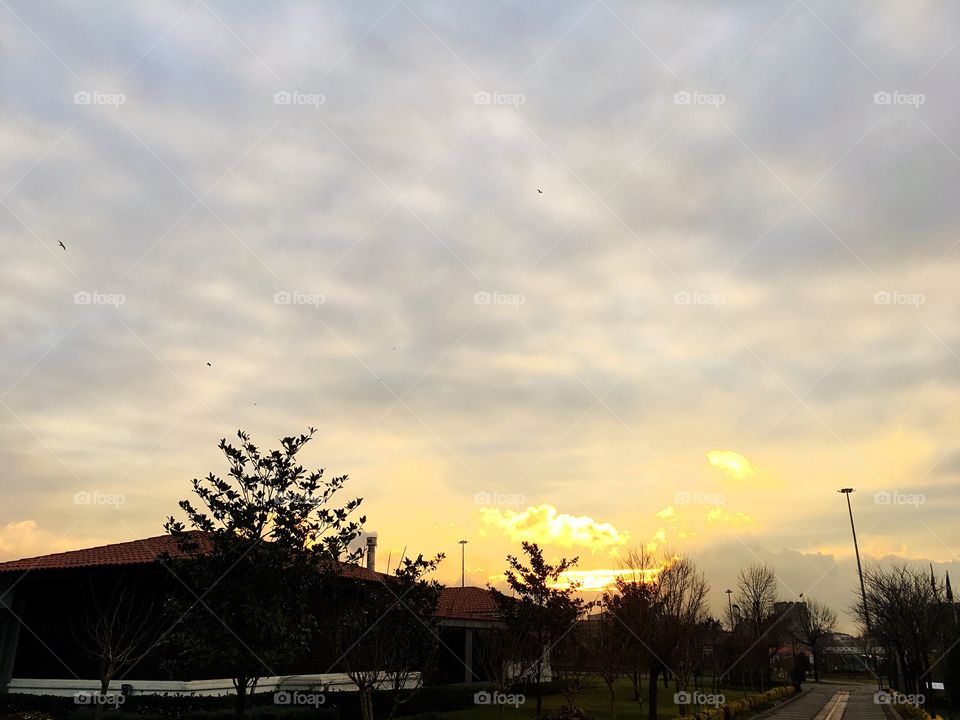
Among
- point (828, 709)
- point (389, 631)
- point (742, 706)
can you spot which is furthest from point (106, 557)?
point (828, 709)

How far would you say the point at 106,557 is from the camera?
85.4 ft

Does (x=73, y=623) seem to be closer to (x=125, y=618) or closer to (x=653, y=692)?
(x=125, y=618)

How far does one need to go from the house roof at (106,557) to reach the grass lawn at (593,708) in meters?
7.45

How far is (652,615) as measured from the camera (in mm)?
29641

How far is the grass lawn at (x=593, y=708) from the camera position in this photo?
2823cm

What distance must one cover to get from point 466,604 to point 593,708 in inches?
659

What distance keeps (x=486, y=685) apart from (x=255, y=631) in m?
27.5

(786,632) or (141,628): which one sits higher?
(141,628)

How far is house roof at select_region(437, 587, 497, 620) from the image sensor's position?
40116mm

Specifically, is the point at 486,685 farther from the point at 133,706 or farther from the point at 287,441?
the point at 287,441

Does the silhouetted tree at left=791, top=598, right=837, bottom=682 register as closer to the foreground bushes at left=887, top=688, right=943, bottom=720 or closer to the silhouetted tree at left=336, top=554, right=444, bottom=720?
the foreground bushes at left=887, top=688, right=943, bottom=720

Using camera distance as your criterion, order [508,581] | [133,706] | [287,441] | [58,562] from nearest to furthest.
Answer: [287,441]
[133,706]
[58,562]
[508,581]

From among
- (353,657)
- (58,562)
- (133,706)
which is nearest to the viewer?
(353,657)

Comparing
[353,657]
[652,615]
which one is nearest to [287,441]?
[353,657]
